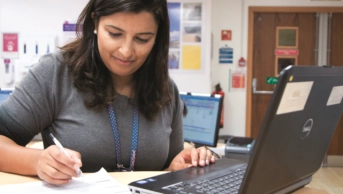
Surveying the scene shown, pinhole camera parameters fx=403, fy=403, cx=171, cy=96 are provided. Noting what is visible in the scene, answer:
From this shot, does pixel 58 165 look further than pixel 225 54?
No

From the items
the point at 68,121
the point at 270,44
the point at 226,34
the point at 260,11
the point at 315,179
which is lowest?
the point at 315,179

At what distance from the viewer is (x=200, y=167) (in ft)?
3.76

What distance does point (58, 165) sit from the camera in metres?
0.96

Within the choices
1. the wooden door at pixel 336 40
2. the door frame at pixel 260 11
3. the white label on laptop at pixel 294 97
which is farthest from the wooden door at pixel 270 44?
the white label on laptop at pixel 294 97

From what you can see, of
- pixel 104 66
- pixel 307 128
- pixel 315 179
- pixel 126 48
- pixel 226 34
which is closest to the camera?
pixel 307 128

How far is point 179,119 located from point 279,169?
75cm

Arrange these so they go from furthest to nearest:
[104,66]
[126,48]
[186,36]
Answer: [186,36] → [104,66] → [126,48]

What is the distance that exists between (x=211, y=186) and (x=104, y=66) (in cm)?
60

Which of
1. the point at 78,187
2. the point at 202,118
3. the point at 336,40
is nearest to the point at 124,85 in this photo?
the point at 78,187

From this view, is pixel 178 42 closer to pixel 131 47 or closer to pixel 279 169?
pixel 131 47

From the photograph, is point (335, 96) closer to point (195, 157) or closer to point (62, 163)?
point (195, 157)

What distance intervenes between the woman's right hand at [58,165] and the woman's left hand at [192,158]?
1.21ft

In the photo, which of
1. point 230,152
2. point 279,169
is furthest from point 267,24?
point 279,169

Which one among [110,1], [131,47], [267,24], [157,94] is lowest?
[157,94]
